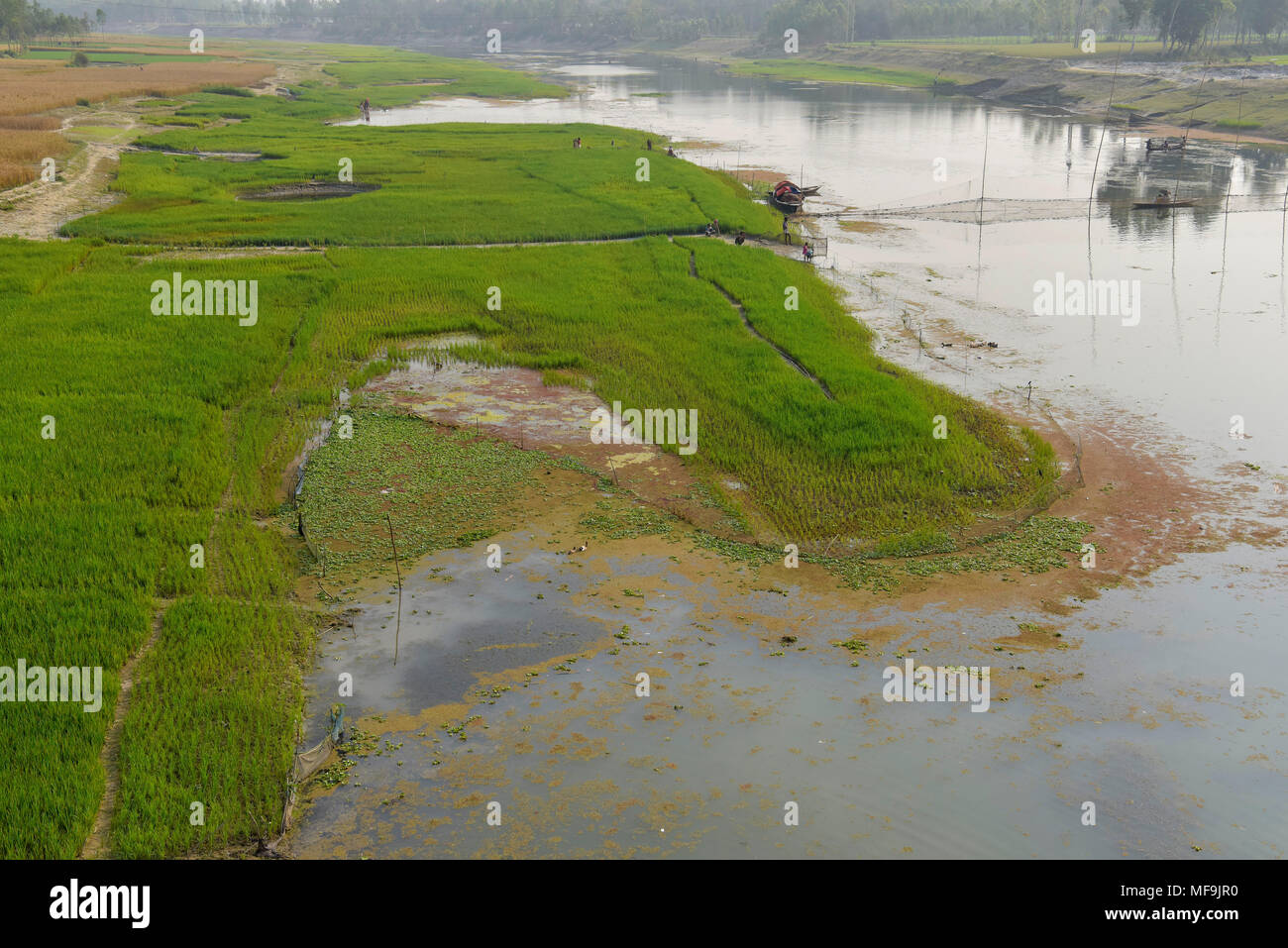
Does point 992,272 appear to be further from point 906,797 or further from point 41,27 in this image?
point 41,27

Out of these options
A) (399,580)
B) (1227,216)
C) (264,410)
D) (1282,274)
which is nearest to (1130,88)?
(1227,216)

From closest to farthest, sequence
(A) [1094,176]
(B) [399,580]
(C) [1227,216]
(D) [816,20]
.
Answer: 1. (B) [399,580]
2. (C) [1227,216]
3. (A) [1094,176]
4. (D) [816,20]

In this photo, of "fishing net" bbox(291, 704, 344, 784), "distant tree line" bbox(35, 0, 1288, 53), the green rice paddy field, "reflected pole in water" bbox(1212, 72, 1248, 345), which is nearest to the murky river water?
"fishing net" bbox(291, 704, 344, 784)

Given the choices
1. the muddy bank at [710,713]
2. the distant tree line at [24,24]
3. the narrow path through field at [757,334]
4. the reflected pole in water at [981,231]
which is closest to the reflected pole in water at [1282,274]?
the reflected pole in water at [981,231]

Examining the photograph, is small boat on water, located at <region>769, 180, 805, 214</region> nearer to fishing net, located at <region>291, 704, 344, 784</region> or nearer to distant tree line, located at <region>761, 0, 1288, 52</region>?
fishing net, located at <region>291, 704, 344, 784</region>

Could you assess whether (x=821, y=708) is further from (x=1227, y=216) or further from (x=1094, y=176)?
(x=1094, y=176)
